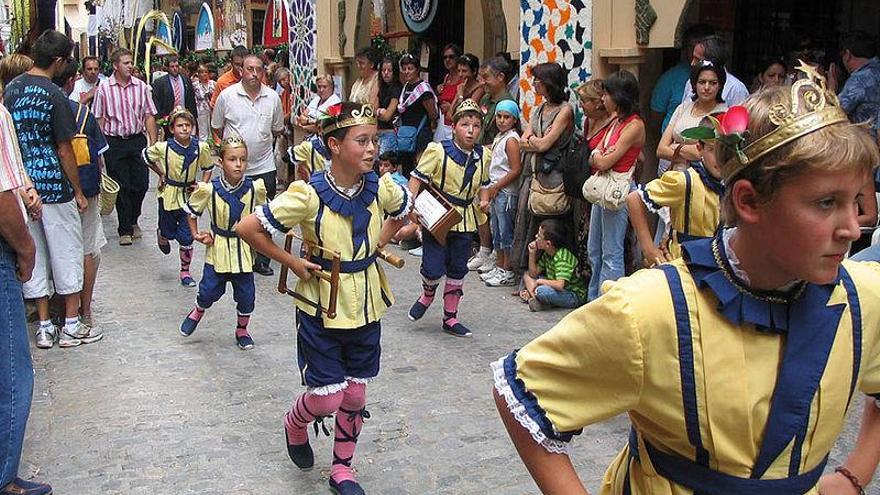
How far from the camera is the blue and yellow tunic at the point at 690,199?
4.30m

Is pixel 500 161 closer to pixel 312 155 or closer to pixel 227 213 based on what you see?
pixel 312 155

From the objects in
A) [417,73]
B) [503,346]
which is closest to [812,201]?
[503,346]

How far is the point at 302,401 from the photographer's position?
13.4 ft

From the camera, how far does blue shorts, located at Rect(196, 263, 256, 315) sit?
21.1 ft

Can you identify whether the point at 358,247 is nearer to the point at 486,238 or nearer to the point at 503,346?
the point at 503,346

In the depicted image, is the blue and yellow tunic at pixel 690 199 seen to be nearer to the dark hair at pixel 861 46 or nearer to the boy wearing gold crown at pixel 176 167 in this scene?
the dark hair at pixel 861 46

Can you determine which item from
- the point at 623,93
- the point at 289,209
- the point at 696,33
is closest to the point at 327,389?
the point at 289,209

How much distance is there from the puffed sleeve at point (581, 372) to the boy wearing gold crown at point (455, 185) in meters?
4.84

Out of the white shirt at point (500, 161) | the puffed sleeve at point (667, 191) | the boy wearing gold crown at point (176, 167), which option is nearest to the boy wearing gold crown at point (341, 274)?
the puffed sleeve at point (667, 191)

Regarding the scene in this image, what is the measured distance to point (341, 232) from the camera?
412 centimetres

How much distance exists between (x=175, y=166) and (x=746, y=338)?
7868mm

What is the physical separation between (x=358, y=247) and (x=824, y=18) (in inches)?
233

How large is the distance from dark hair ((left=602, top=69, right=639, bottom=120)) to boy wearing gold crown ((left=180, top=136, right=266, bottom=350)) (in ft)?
9.22

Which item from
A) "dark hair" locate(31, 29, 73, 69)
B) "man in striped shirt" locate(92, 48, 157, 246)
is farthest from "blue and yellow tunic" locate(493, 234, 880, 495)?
"man in striped shirt" locate(92, 48, 157, 246)
